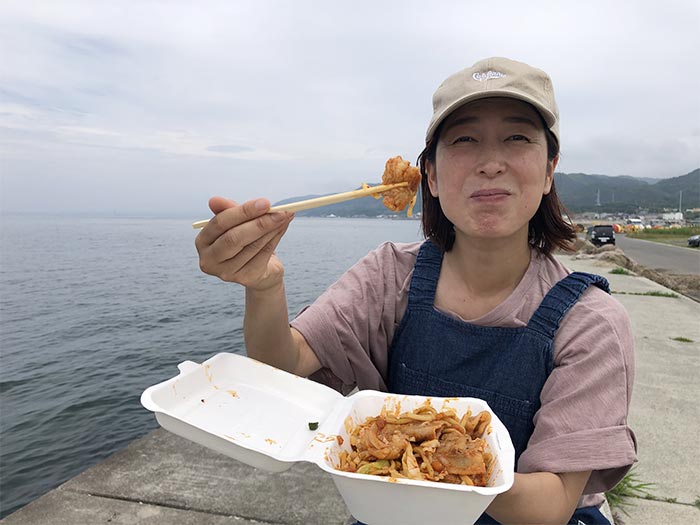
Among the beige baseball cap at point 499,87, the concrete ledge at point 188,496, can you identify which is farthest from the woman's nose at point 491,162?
the concrete ledge at point 188,496

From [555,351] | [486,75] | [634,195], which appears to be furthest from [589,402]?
[634,195]

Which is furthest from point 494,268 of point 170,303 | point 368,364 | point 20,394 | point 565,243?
point 170,303

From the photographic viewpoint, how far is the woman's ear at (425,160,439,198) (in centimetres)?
211

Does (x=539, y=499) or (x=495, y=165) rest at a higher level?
(x=495, y=165)

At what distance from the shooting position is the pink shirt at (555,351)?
60.4 inches

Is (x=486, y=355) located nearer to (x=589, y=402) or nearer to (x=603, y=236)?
(x=589, y=402)

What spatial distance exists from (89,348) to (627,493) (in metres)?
13.7

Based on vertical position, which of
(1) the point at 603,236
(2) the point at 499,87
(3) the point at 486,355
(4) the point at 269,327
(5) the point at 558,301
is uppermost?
(2) the point at 499,87

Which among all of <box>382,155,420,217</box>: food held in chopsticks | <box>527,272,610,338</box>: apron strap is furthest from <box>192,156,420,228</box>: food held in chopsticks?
<box>527,272,610,338</box>: apron strap

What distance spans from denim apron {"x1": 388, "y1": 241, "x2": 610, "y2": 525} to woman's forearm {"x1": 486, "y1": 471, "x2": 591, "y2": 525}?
29 cm

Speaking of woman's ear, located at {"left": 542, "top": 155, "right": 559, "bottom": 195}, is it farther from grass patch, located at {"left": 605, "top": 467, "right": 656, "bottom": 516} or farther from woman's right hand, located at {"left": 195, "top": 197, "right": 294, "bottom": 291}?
grass patch, located at {"left": 605, "top": 467, "right": 656, "bottom": 516}

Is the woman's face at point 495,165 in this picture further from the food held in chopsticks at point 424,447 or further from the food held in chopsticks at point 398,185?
the food held in chopsticks at point 424,447

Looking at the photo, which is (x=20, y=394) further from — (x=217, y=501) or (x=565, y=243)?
(x=565, y=243)

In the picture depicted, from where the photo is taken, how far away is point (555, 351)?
176cm
